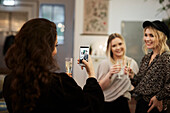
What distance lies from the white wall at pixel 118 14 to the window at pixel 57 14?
179 centimetres

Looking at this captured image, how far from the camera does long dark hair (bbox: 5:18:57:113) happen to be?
45.3 inches

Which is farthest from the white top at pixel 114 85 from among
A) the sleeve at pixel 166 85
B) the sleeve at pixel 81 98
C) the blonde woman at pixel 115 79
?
the sleeve at pixel 81 98

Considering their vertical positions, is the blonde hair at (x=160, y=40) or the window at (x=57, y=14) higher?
the window at (x=57, y=14)

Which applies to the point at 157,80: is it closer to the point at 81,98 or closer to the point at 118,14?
the point at 81,98

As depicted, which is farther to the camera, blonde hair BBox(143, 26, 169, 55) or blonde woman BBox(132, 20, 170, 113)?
blonde hair BBox(143, 26, 169, 55)

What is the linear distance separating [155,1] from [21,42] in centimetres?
509

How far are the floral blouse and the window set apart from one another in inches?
208

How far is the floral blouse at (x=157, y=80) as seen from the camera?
194 cm

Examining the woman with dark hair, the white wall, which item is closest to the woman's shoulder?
the woman with dark hair

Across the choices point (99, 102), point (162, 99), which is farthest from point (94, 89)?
point (162, 99)

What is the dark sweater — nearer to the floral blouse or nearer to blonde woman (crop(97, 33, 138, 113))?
the floral blouse

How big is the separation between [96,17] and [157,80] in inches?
148

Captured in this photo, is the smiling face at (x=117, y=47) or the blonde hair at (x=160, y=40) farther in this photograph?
the smiling face at (x=117, y=47)

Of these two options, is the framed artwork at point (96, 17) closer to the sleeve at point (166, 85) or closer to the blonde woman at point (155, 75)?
the blonde woman at point (155, 75)
